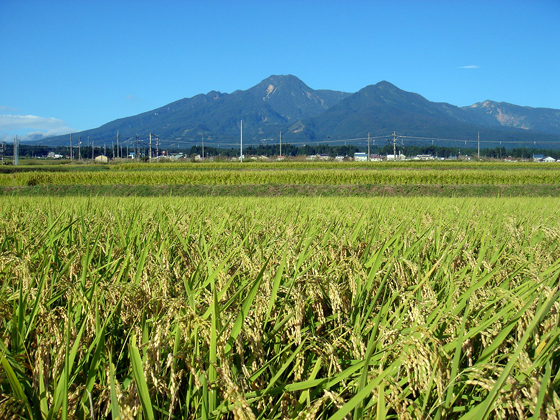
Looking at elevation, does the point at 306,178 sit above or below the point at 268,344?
above

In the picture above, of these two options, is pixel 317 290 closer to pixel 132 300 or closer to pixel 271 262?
pixel 271 262

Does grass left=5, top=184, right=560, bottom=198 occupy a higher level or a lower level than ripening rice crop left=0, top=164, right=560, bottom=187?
lower

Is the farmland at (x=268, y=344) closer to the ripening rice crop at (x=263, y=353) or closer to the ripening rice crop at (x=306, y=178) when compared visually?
the ripening rice crop at (x=263, y=353)

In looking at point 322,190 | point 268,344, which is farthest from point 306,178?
point 268,344

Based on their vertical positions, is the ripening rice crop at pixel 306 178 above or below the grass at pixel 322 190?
Answer: above

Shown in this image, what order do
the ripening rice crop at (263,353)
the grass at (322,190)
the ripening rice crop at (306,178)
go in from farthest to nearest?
the ripening rice crop at (306,178), the grass at (322,190), the ripening rice crop at (263,353)

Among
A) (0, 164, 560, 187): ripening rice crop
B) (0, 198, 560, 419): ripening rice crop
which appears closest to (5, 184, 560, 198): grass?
(0, 164, 560, 187): ripening rice crop

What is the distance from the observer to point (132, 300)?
1760mm

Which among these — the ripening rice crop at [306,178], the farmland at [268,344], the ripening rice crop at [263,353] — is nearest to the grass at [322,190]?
the ripening rice crop at [306,178]

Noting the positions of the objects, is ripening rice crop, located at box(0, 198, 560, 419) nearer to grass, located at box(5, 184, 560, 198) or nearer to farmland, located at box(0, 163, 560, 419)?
farmland, located at box(0, 163, 560, 419)

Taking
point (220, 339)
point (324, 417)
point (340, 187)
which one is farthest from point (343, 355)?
point (340, 187)

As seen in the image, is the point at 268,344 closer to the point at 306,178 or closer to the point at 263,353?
the point at 263,353

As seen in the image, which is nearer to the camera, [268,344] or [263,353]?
[263,353]

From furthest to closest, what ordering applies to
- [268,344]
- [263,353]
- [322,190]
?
[322,190] < [268,344] < [263,353]
